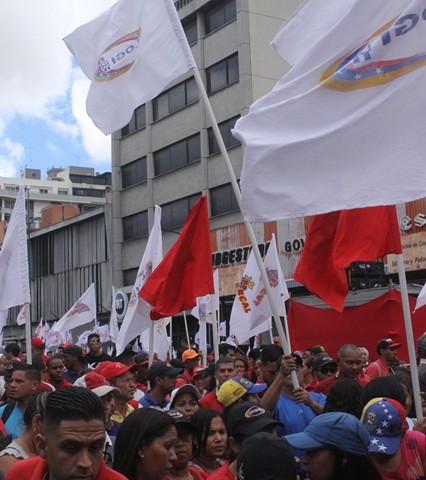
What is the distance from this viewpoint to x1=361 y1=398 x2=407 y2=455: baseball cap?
387 centimetres

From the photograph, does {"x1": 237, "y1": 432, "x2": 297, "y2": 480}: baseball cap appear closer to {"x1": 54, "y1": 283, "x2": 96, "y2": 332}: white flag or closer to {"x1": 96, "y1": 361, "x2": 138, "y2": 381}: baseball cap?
{"x1": 96, "y1": 361, "x2": 138, "y2": 381}: baseball cap

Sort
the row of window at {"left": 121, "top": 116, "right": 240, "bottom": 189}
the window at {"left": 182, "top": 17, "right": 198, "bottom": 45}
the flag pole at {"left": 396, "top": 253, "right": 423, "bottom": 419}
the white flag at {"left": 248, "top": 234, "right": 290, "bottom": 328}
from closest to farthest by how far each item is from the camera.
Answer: the flag pole at {"left": 396, "top": 253, "right": 423, "bottom": 419} < the white flag at {"left": 248, "top": 234, "right": 290, "bottom": 328} < the row of window at {"left": 121, "top": 116, "right": 240, "bottom": 189} < the window at {"left": 182, "top": 17, "right": 198, "bottom": 45}

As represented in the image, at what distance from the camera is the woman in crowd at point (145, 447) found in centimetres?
377

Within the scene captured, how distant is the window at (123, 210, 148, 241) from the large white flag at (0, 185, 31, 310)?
101ft

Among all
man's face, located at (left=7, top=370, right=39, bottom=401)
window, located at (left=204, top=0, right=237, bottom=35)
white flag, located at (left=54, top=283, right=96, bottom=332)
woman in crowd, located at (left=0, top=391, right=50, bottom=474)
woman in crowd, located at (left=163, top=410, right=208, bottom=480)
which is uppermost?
window, located at (left=204, top=0, right=237, bottom=35)

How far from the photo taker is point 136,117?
136ft

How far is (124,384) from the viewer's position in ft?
21.5

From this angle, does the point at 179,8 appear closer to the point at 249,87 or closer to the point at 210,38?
the point at 210,38

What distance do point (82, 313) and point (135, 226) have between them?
24928 mm

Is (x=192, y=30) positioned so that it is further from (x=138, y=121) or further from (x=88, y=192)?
(x=88, y=192)

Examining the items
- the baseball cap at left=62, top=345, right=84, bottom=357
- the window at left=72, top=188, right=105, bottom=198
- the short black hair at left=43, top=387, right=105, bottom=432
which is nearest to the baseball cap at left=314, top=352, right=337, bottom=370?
the baseball cap at left=62, top=345, right=84, bottom=357

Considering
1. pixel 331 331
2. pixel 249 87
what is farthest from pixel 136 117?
pixel 331 331

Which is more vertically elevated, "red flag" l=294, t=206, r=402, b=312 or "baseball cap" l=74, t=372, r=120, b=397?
"red flag" l=294, t=206, r=402, b=312

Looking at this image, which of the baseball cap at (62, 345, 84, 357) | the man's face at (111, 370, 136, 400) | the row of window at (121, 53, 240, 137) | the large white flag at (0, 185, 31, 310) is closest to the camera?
the man's face at (111, 370, 136, 400)
